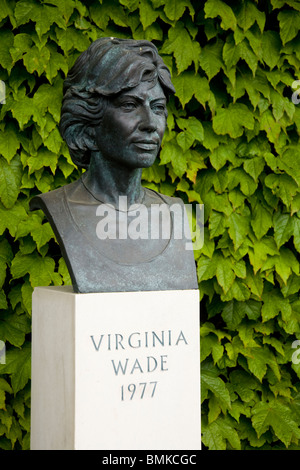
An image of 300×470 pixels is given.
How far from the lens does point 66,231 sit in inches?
70.5

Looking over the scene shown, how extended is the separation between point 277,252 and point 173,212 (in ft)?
2.96

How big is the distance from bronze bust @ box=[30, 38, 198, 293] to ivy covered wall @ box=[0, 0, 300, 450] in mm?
669

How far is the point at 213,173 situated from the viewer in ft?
9.00

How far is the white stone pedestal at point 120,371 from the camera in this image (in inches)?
66.2

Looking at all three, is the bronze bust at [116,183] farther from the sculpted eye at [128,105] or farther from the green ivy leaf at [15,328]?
the green ivy leaf at [15,328]

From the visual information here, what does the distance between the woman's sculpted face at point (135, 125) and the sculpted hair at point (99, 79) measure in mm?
30

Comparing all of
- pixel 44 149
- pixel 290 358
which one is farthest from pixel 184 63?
pixel 290 358

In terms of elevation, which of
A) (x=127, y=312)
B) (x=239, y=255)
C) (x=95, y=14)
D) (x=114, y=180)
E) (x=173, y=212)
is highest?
(x=95, y=14)

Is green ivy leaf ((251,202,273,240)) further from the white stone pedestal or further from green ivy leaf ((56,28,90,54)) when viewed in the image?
green ivy leaf ((56,28,90,54))

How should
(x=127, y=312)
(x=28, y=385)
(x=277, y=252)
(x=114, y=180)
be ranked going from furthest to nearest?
(x=277, y=252) < (x=28, y=385) < (x=114, y=180) < (x=127, y=312)

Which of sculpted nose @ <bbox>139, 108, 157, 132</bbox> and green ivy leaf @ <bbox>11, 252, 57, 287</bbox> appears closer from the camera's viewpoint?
sculpted nose @ <bbox>139, 108, 157, 132</bbox>

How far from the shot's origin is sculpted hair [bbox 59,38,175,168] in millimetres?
1755

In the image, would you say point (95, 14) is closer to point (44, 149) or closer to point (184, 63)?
point (184, 63)

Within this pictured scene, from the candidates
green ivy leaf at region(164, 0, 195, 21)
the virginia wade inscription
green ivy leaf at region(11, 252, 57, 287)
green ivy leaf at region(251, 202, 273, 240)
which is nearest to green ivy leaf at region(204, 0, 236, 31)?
green ivy leaf at region(164, 0, 195, 21)
